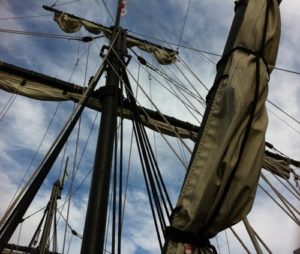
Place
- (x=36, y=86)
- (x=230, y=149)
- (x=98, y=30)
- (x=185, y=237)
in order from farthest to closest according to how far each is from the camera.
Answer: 1. (x=98, y=30)
2. (x=36, y=86)
3. (x=230, y=149)
4. (x=185, y=237)

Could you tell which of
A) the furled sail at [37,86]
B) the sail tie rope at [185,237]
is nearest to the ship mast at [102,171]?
the sail tie rope at [185,237]

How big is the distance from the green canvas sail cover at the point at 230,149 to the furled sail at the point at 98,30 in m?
6.81

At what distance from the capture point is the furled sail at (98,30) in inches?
356

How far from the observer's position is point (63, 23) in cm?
931

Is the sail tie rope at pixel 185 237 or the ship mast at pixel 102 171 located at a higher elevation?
the ship mast at pixel 102 171

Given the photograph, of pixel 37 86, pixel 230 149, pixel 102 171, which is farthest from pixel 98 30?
pixel 230 149

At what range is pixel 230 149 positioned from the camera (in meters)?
1.88

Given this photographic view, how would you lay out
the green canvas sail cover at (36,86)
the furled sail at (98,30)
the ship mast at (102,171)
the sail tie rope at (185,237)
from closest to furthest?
the sail tie rope at (185,237) → the ship mast at (102,171) → the green canvas sail cover at (36,86) → the furled sail at (98,30)

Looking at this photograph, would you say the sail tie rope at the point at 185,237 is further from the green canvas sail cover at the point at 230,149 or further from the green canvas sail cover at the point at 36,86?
the green canvas sail cover at the point at 36,86

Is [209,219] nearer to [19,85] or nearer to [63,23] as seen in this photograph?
[19,85]

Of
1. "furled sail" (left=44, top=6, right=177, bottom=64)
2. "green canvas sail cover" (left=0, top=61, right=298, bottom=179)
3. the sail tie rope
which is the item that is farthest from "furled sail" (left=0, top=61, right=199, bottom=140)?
the sail tie rope

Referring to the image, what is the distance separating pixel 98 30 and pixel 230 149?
7732 millimetres

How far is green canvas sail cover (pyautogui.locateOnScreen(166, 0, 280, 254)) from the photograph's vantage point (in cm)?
178

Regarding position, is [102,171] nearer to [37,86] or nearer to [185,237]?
[185,237]
